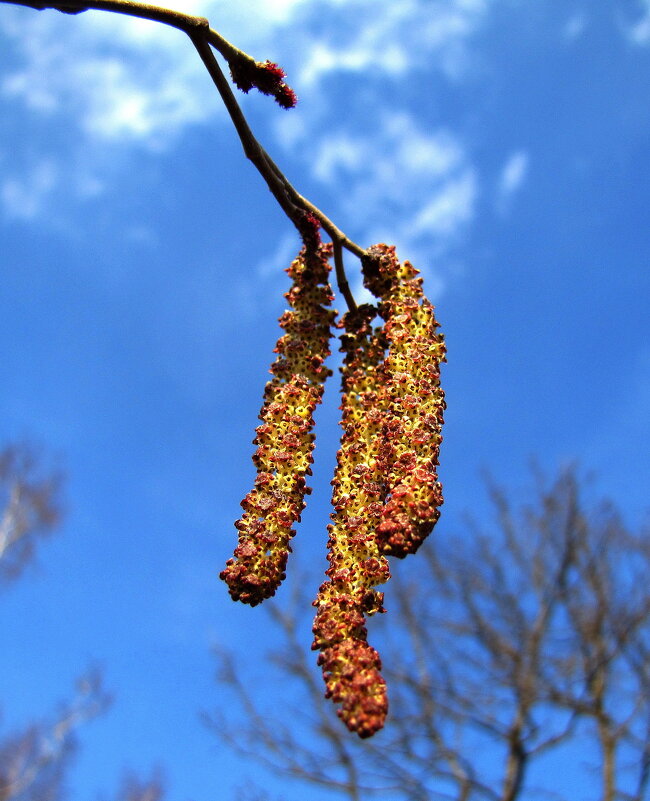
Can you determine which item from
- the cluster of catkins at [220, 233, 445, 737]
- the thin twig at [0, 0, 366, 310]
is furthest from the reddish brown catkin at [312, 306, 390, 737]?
the thin twig at [0, 0, 366, 310]

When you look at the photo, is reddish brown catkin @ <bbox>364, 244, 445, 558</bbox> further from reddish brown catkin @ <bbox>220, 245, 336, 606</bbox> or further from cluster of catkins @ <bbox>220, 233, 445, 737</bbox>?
reddish brown catkin @ <bbox>220, 245, 336, 606</bbox>

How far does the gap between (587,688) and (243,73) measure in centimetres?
1062

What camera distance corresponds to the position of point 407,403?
4.74 feet

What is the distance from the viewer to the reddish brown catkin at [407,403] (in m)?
1.23

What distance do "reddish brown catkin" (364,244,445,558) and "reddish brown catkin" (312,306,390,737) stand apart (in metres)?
0.05

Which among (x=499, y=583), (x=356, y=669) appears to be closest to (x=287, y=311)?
(x=356, y=669)

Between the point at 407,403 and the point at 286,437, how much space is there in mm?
242

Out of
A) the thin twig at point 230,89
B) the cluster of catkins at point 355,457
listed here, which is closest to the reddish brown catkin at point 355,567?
the cluster of catkins at point 355,457

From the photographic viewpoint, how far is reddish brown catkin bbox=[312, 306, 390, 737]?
1125 millimetres

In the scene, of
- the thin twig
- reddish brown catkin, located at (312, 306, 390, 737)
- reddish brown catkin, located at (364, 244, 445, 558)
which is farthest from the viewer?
the thin twig

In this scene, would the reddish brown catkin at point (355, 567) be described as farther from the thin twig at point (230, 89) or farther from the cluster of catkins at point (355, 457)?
the thin twig at point (230, 89)

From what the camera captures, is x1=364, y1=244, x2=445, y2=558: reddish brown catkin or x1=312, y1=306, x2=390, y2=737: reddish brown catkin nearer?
x1=312, y1=306, x2=390, y2=737: reddish brown catkin

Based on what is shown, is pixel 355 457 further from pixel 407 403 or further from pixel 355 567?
pixel 355 567

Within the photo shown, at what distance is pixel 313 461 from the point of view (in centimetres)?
148
